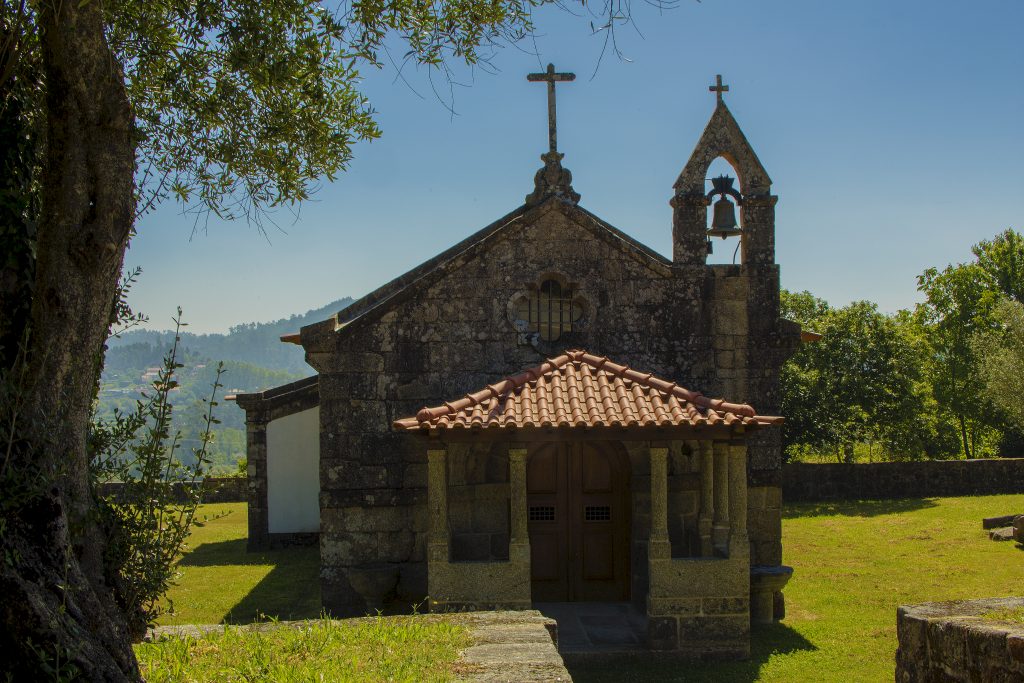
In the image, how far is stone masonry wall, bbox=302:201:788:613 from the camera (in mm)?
10602

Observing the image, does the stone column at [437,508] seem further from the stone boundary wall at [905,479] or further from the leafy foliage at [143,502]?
the stone boundary wall at [905,479]

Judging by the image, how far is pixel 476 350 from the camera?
428 inches

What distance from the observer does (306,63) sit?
6.56 metres

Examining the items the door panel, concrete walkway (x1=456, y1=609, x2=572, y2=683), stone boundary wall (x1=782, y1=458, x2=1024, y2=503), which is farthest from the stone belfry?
stone boundary wall (x1=782, y1=458, x2=1024, y2=503)

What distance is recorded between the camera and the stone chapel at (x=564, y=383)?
1042 cm

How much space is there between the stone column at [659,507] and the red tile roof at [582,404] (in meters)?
0.54

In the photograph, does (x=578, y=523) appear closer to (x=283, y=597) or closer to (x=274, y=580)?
(x=283, y=597)

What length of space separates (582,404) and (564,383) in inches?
23.4

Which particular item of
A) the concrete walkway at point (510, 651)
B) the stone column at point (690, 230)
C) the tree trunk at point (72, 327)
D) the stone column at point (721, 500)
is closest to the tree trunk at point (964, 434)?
the stone column at point (690, 230)

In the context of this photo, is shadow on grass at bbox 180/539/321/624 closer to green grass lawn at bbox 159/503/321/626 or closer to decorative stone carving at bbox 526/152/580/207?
green grass lawn at bbox 159/503/321/626

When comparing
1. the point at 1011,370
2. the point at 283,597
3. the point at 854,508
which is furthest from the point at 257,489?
the point at 1011,370

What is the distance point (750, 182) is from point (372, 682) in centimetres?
894

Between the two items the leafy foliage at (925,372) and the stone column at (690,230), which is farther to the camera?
the leafy foliage at (925,372)

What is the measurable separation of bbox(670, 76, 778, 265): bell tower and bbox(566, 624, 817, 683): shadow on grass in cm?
500
